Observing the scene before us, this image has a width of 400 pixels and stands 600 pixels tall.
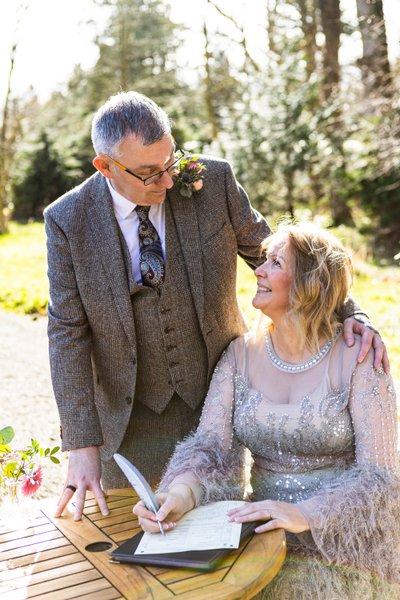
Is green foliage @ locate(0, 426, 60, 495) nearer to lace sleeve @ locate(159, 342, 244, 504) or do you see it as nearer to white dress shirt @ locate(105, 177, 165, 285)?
lace sleeve @ locate(159, 342, 244, 504)

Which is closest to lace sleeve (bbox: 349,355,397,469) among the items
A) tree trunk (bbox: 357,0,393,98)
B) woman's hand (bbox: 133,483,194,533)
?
woman's hand (bbox: 133,483,194,533)

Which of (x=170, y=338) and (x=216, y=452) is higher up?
(x=170, y=338)

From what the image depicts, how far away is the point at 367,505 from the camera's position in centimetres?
199

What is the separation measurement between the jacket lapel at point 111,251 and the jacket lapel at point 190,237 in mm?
202

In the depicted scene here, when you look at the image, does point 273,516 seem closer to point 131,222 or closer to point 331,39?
point 131,222

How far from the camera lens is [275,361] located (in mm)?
2418

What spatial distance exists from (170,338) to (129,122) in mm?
791

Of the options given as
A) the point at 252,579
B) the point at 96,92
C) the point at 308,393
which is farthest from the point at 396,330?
the point at 96,92

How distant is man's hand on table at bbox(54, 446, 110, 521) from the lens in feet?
7.25

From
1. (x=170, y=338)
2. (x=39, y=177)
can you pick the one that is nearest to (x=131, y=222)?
(x=170, y=338)

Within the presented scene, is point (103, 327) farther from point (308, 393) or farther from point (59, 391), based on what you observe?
point (308, 393)

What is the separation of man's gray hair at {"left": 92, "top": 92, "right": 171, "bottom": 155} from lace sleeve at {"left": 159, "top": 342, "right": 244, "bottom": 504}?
2.63 ft

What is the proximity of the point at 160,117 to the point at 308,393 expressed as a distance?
1.03 metres

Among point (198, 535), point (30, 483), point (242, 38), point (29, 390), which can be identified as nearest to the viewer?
point (198, 535)
